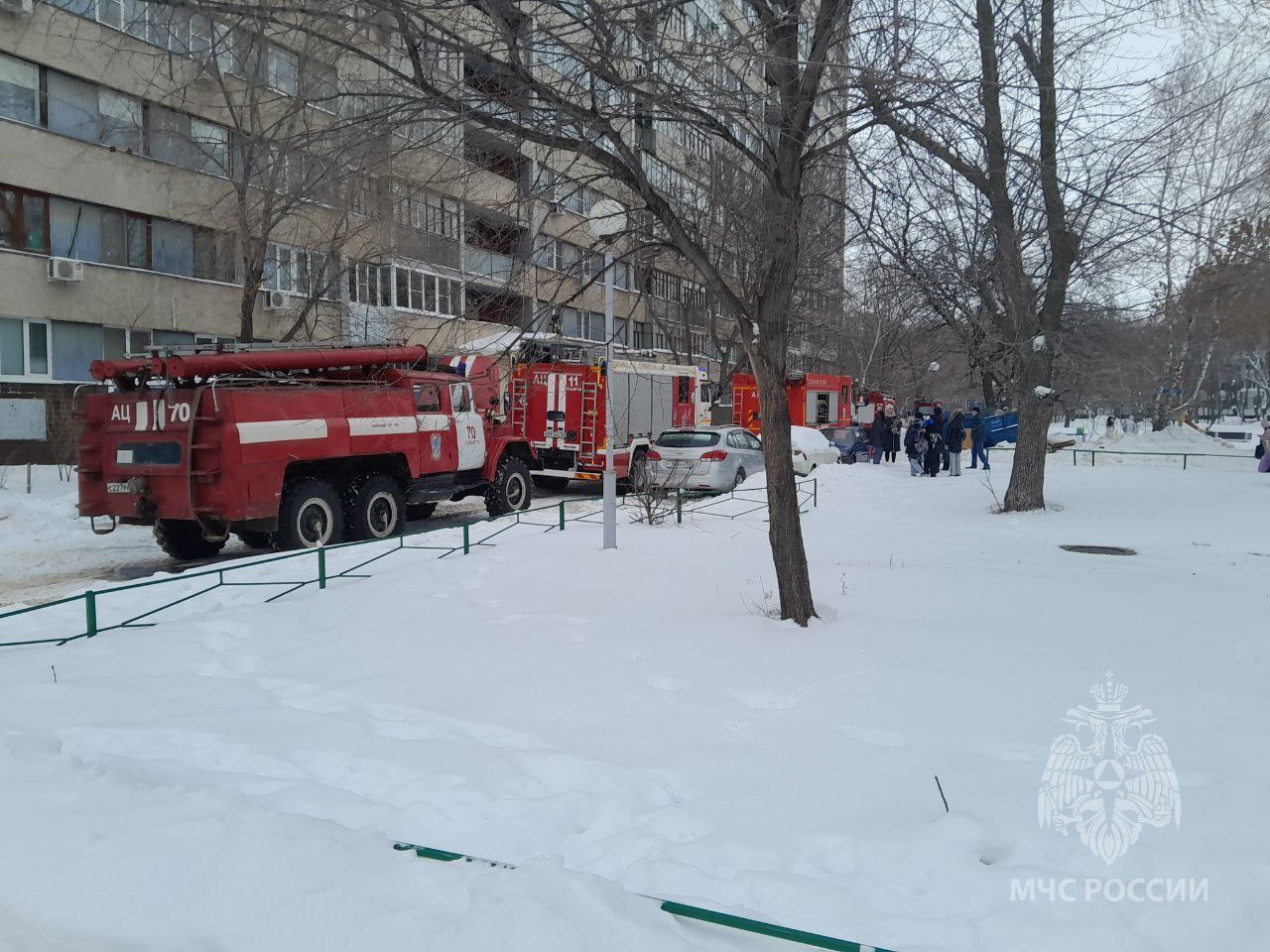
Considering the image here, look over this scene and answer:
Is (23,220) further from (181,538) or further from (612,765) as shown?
(612,765)

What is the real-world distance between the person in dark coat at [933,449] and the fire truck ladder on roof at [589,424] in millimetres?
9329

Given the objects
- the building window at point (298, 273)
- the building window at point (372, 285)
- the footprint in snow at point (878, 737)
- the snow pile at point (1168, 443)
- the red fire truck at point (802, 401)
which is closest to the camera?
the footprint in snow at point (878, 737)

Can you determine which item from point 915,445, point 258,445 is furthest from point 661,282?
point 258,445

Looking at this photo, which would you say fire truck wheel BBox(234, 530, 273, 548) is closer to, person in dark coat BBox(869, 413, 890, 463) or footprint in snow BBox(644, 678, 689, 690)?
footprint in snow BBox(644, 678, 689, 690)

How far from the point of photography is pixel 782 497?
7.15 metres

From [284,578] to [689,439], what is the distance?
33.6ft

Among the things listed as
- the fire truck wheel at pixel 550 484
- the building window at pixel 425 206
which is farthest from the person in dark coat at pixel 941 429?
the building window at pixel 425 206

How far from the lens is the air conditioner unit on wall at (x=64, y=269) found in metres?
20.0

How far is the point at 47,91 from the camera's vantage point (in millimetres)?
20000

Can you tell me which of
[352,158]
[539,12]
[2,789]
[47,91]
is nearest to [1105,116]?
[539,12]

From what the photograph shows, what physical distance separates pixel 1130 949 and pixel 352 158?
6342mm

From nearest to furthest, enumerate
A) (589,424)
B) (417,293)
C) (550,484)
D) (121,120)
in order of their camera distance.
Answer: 1. (589,424)
2. (550,484)
3. (121,120)
4. (417,293)

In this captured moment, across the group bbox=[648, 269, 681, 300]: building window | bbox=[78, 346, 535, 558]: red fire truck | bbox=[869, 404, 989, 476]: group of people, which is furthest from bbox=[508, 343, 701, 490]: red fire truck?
bbox=[869, 404, 989, 476]: group of people

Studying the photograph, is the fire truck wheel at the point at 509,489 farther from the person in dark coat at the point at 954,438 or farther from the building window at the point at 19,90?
the building window at the point at 19,90
